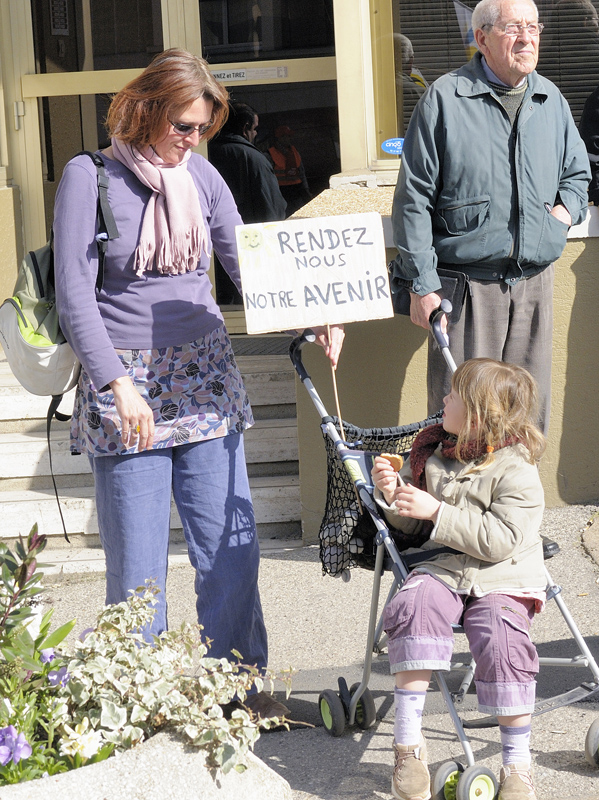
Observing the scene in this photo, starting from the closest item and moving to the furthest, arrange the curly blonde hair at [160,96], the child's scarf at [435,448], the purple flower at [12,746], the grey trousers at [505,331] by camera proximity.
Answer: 1. the purple flower at [12,746]
2. the curly blonde hair at [160,96]
3. the child's scarf at [435,448]
4. the grey trousers at [505,331]

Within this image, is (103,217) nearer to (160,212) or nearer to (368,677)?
(160,212)

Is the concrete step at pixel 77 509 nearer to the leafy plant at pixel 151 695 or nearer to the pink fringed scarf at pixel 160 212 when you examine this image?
the pink fringed scarf at pixel 160 212

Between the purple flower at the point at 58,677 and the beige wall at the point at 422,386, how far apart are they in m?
2.71

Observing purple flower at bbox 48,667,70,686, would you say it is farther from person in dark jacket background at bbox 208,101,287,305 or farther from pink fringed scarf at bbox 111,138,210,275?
person in dark jacket background at bbox 208,101,287,305

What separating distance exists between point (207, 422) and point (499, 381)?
0.88m

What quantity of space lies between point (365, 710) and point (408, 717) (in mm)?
540

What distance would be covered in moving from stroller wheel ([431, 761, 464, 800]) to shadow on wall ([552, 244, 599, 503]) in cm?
270

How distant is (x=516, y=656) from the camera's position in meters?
2.71

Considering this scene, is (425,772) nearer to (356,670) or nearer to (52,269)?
(356,670)

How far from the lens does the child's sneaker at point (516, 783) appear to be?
266cm

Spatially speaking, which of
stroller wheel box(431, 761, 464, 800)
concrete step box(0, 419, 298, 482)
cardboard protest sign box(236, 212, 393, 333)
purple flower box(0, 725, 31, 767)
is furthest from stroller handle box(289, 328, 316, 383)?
concrete step box(0, 419, 298, 482)

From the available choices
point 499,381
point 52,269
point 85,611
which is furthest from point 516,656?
Result: point 85,611

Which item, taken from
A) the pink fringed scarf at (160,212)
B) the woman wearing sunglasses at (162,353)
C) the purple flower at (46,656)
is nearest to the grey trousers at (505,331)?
the woman wearing sunglasses at (162,353)

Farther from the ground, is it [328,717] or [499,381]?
[499,381]
